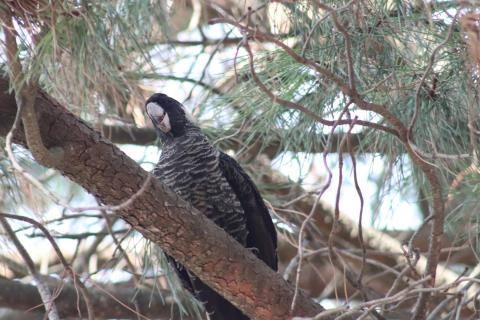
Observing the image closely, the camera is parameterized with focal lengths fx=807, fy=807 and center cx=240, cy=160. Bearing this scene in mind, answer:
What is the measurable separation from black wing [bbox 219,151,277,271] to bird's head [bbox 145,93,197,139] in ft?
0.92

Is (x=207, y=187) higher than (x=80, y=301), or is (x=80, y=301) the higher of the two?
(x=207, y=187)

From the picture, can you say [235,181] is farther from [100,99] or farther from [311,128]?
[100,99]

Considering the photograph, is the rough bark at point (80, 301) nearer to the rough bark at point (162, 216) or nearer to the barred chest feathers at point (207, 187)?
the barred chest feathers at point (207, 187)

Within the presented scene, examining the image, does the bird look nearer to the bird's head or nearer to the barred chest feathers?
the barred chest feathers

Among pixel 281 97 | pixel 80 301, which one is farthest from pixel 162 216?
pixel 80 301

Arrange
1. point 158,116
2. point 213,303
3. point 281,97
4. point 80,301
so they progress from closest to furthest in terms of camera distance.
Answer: point 281,97 → point 213,303 → point 158,116 → point 80,301

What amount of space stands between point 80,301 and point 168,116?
2.55ft

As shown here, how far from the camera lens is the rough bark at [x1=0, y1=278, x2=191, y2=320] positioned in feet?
9.82

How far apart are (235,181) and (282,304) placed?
625 millimetres

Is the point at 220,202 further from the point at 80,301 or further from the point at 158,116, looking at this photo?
the point at 80,301

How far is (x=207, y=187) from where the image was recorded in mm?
2707

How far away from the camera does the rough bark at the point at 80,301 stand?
9.82 feet

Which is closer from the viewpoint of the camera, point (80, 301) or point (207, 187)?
point (207, 187)

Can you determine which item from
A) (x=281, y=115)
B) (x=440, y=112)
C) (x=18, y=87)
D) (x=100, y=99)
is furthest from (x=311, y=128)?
(x=18, y=87)
